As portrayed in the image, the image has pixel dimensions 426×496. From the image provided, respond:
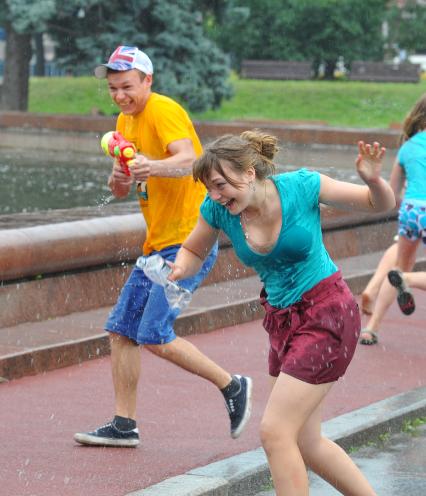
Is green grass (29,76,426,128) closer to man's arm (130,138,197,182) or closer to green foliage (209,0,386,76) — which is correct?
green foliage (209,0,386,76)

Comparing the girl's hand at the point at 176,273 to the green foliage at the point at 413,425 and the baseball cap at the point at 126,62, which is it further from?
the green foliage at the point at 413,425

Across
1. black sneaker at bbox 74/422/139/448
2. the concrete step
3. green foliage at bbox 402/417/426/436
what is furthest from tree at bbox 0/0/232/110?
black sneaker at bbox 74/422/139/448

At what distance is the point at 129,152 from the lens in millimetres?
5832

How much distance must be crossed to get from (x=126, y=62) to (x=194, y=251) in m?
1.42

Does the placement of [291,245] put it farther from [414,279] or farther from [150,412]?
[414,279]

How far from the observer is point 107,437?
616 cm

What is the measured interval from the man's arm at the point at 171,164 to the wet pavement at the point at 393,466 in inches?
56.1

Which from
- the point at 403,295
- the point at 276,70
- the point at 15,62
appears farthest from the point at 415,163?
the point at 276,70

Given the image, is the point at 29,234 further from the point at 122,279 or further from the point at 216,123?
the point at 216,123

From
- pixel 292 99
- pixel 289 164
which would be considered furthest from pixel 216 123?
pixel 292 99

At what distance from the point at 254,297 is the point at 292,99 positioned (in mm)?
29501

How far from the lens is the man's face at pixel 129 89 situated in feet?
20.1

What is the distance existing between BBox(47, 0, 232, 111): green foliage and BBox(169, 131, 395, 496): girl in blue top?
27.3 meters

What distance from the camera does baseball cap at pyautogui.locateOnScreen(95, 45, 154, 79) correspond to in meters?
6.12
